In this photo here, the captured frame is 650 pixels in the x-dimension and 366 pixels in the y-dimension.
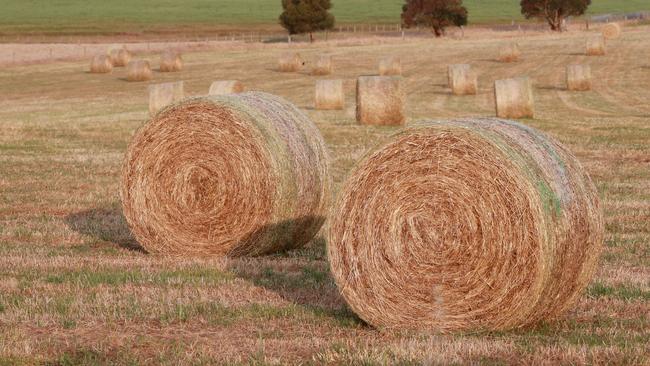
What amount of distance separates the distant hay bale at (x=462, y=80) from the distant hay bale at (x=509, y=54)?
15.9m

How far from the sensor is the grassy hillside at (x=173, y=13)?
98.4m

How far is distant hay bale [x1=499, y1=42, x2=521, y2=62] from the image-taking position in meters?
55.8

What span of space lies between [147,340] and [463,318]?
2189 mm

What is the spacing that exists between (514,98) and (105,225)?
1736 centimetres

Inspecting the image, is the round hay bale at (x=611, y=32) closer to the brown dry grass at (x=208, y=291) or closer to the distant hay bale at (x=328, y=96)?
the distant hay bale at (x=328, y=96)

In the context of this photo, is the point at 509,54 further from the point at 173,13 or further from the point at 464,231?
the point at 173,13


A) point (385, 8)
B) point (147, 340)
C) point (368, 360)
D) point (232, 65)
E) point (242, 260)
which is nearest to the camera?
point (368, 360)

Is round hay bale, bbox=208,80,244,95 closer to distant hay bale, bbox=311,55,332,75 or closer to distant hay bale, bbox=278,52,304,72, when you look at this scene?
distant hay bale, bbox=311,55,332,75

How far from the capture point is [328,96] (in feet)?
112

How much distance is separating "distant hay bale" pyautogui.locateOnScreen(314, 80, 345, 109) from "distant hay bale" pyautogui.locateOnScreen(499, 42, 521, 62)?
75.0 feet

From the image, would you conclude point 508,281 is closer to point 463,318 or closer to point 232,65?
point 463,318

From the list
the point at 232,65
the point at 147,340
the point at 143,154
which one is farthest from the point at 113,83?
the point at 147,340

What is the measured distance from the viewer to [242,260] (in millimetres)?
12094

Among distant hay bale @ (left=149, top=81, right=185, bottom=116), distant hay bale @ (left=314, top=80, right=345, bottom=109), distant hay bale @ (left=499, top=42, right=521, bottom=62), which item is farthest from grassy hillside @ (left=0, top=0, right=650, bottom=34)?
distant hay bale @ (left=149, top=81, right=185, bottom=116)
